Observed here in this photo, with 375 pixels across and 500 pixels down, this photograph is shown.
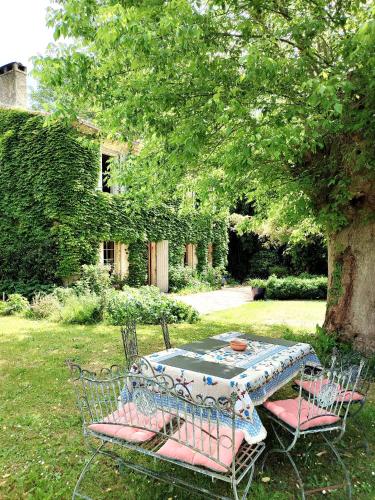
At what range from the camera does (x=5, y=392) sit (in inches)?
206

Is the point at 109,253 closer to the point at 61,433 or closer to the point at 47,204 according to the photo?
the point at 47,204

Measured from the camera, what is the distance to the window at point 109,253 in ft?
48.8

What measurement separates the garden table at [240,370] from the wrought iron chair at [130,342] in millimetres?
403

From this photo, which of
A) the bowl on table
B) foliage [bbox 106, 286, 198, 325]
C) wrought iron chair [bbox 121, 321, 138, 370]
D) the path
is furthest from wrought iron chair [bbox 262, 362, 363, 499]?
the path

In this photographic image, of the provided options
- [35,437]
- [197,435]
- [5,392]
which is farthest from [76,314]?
[197,435]

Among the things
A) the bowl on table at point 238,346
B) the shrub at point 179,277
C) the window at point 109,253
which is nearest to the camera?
the bowl on table at point 238,346

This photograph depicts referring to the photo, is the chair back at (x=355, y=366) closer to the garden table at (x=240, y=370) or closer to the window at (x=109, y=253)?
the garden table at (x=240, y=370)

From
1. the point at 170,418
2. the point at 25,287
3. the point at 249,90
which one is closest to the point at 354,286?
the point at 249,90

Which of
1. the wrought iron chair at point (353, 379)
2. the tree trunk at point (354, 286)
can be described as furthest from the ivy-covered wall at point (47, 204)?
the wrought iron chair at point (353, 379)

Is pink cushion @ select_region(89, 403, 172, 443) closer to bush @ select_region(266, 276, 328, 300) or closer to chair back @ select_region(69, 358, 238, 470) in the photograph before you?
chair back @ select_region(69, 358, 238, 470)

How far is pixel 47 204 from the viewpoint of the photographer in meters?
13.0

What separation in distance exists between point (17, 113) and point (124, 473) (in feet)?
43.1

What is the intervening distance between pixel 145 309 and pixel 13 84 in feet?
36.5

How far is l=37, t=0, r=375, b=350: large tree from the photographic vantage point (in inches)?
180
